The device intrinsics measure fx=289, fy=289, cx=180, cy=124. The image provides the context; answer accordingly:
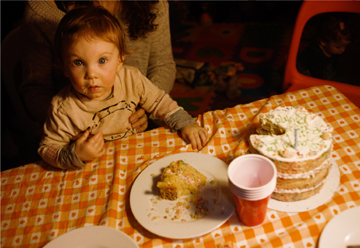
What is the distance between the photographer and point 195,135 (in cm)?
119

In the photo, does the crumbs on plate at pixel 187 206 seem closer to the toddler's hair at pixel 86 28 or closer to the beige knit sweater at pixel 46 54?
the toddler's hair at pixel 86 28

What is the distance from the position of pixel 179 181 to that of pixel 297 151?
37 centimetres

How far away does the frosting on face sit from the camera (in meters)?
0.83

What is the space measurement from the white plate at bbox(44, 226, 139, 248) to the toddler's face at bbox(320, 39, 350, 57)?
212 centimetres

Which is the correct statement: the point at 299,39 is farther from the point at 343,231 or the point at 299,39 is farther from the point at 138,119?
the point at 343,231

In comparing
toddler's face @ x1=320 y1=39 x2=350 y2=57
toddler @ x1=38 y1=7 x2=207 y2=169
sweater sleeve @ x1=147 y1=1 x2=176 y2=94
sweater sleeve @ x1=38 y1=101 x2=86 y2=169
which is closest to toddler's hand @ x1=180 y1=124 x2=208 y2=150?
toddler @ x1=38 y1=7 x2=207 y2=169

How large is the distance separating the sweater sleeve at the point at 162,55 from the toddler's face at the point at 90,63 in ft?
1.82

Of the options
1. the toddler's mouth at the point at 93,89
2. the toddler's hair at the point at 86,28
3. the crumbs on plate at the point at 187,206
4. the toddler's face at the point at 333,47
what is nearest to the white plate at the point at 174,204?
the crumbs on plate at the point at 187,206

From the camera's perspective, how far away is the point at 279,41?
3.62 m

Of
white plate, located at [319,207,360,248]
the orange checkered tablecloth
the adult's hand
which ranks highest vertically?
white plate, located at [319,207,360,248]

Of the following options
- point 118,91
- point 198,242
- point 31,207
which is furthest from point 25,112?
point 198,242

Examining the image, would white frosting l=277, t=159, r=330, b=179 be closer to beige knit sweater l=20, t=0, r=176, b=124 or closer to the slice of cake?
the slice of cake

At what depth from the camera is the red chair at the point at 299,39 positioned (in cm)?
138

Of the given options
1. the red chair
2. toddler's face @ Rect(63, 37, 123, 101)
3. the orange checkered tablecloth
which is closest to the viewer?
the orange checkered tablecloth
